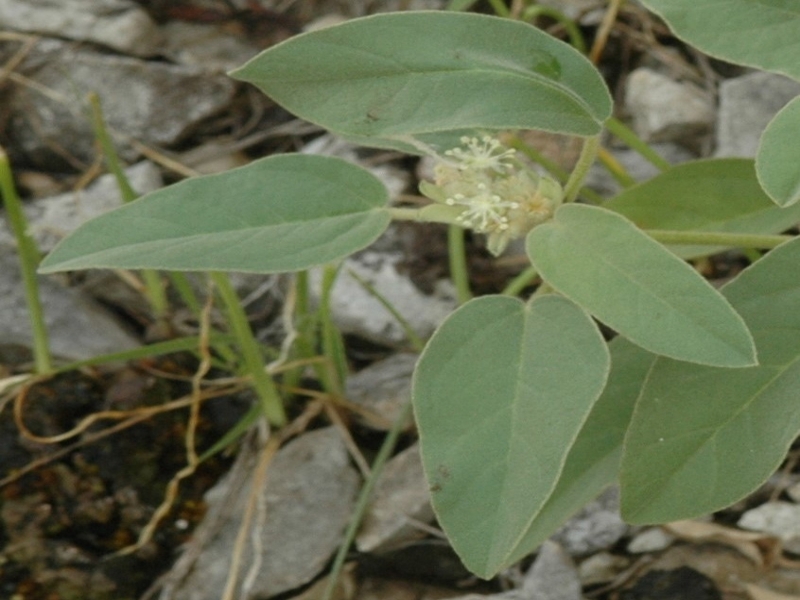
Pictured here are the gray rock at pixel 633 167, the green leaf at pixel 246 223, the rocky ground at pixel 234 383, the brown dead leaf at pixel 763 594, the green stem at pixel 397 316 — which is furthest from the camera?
the gray rock at pixel 633 167

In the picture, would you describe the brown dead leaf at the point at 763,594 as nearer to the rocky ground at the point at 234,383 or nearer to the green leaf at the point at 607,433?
the rocky ground at the point at 234,383

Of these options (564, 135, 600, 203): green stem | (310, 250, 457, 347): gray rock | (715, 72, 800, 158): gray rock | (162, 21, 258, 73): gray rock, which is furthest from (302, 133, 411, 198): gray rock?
(564, 135, 600, 203): green stem

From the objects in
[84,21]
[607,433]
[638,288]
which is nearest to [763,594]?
[607,433]

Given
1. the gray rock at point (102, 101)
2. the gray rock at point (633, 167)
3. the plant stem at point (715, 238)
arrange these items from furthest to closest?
the gray rock at point (102, 101)
the gray rock at point (633, 167)
the plant stem at point (715, 238)

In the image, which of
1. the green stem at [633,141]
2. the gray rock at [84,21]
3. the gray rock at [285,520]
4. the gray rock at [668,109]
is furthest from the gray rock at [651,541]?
the gray rock at [84,21]

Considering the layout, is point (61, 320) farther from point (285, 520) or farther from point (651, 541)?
point (651, 541)

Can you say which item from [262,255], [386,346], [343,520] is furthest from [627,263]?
[386,346]

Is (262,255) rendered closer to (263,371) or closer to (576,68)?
(576,68)
